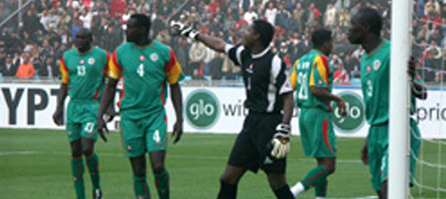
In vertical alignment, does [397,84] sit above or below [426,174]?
above

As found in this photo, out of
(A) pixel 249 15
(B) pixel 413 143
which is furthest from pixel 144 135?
(A) pixel 249 15

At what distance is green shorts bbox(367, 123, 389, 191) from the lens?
7.38m

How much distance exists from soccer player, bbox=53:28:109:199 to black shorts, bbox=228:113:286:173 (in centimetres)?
303

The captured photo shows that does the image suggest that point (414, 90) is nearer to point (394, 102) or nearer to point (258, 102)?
point (394, 102)

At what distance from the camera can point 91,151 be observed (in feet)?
36.0

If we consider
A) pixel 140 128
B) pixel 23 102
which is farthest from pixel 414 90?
pixel 23 102

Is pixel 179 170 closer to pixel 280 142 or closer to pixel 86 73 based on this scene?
pixel 86 73

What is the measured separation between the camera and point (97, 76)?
11.3 meters

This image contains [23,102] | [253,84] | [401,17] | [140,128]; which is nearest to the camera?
[401,17]

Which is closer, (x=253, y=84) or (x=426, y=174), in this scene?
(x=253, y=84)

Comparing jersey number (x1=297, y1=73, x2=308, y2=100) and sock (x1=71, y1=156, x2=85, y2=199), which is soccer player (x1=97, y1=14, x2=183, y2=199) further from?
jersey number (x1=297, y1=73, x2=308, y2=100)

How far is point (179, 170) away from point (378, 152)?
765 cm

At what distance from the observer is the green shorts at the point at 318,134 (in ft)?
35.0

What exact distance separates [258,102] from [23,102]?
15932 mm
